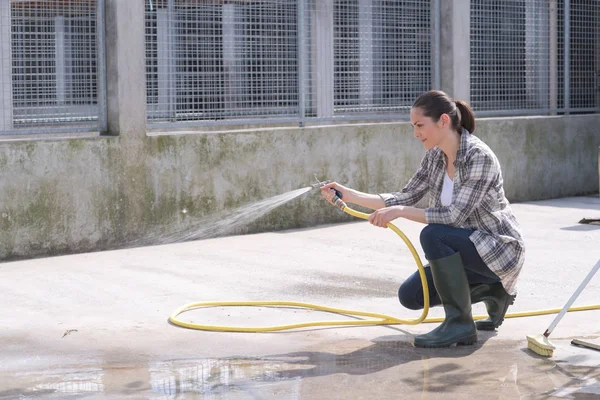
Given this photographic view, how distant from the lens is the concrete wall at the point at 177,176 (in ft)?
29.9

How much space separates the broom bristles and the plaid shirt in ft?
1.12

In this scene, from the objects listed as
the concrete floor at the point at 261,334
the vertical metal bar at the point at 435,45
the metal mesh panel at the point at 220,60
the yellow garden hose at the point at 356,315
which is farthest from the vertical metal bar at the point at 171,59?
the yellow garden hose at the point at 356,315

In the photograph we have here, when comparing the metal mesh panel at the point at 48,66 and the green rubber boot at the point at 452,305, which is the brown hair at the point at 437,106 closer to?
the green rubber boot at the point at 452,305

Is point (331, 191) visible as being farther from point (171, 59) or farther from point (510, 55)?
point (510, 55)

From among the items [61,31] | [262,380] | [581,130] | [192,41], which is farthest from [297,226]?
[262,380]

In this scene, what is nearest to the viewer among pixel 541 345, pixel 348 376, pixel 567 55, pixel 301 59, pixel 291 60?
pixel 348 376

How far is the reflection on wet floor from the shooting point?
4.91 metres

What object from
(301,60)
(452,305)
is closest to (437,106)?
(452,305)

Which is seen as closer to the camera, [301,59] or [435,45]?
[301,59]

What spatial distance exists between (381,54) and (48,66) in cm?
433

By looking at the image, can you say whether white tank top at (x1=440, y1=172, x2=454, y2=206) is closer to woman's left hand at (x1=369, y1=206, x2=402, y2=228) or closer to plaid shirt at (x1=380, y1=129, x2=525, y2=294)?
plaid shirt at (x1=380, y1=129, x2=525, y2=294)

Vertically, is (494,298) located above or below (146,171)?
below

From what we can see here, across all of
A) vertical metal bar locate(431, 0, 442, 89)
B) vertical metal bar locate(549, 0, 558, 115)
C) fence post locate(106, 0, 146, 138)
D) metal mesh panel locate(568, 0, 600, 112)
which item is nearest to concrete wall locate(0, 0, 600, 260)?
fence post locate(106, 0, 146, 138)

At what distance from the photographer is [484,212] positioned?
568 cm
